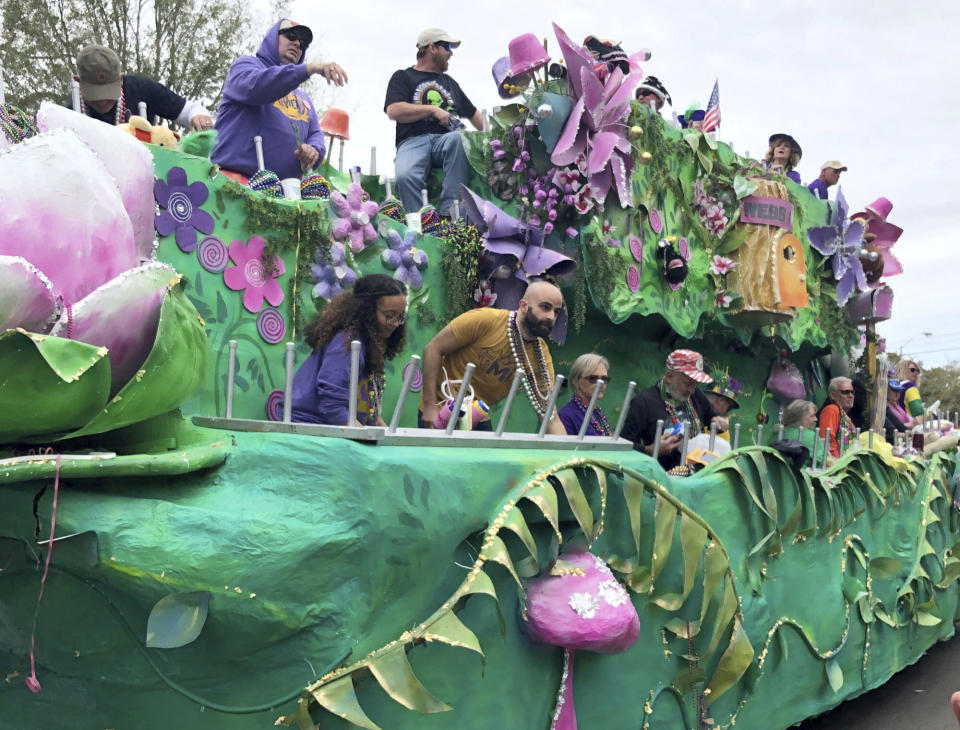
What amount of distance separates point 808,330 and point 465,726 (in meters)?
5.85

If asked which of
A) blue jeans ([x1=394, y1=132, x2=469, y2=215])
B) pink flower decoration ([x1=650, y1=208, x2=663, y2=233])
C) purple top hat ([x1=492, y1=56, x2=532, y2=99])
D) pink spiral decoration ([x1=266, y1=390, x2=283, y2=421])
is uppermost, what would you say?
purple top hat ([x1=492, y1=56, x2=532, y2=99])

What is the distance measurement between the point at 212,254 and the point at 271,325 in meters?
0.39

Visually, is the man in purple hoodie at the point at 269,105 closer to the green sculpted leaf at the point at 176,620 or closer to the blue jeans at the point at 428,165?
the blue jeans at the point at 428,165

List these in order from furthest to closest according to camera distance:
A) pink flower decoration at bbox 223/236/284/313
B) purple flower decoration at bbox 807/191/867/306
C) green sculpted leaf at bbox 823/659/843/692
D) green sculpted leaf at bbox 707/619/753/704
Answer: purple flower decoration at bbox 807/191/867/306 < green sculpted leaf at bbox 823/659/843/692 < pink flower decoration at bbox 223/236/284/313 < green sculpted leaf at bbox 707/619/753/704

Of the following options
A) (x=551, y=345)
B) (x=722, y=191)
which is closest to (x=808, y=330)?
(x=722, y=191)

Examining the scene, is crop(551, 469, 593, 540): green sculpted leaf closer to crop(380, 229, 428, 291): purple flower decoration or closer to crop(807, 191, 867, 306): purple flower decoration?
crop(380, 229, 428, 291): purple flower decoration

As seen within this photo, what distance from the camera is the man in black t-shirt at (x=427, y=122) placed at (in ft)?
17.8

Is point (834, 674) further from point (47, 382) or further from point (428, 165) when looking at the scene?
point (47, 382)

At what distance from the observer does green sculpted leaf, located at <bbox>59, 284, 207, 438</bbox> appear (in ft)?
6.38

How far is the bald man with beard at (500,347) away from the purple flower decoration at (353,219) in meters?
0.67

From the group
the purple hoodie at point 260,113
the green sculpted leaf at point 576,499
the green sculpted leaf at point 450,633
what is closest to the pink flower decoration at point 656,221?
the purple hoodie at point 260,113

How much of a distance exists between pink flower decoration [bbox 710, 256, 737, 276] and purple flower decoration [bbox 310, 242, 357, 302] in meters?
3.23

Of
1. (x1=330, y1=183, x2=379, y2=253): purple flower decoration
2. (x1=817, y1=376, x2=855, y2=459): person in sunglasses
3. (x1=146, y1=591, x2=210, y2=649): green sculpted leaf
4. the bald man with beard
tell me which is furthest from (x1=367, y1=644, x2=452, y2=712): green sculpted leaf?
(x1=817, y1=376, x2=855, y2=459): person in sunglasses

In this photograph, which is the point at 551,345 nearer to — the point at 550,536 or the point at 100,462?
the point at 550,536
